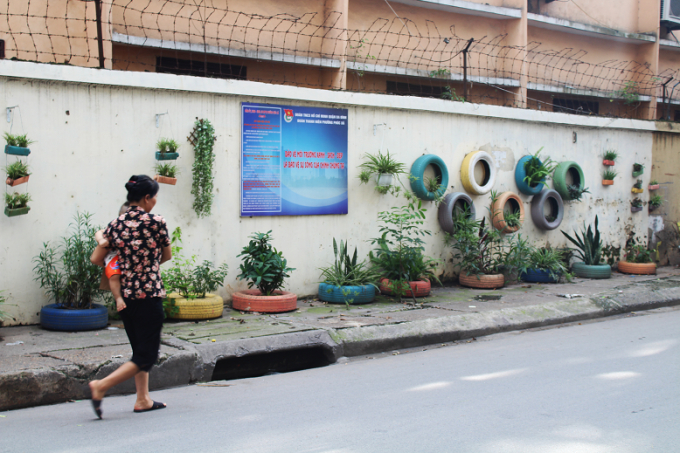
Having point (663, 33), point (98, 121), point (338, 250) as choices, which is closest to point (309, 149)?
point (338, 250)

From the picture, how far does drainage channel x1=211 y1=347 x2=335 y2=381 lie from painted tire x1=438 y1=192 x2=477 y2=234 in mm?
4046

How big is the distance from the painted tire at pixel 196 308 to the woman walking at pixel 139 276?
2.59 meters

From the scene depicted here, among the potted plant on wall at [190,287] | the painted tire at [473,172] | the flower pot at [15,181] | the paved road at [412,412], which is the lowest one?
the paved road at [412,412]

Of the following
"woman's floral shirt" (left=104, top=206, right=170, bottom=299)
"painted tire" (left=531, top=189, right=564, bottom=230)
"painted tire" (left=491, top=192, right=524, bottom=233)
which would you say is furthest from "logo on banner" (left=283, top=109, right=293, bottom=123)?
"painted tire" (left=531, top=189, right=564, bottom=230)

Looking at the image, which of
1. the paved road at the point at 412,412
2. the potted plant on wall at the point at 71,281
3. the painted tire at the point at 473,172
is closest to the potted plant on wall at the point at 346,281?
the paved road at the point at 412,412

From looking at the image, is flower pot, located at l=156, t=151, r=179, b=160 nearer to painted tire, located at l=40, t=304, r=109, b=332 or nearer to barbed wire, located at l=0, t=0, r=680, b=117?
barbed wire, located at l=0, t=0, r=680, b=117

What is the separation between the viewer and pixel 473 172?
32.4ft

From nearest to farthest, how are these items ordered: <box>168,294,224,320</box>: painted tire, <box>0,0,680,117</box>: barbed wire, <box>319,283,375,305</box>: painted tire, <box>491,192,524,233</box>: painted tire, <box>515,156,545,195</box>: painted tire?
<box>168,294,224,320</box>: painted tire
<box>319,283,375,305</box>: painted tire
<box>0,0,680,117</box>: barbed wire
<box>491,192,524,233</box>: painted tire
<box>515,156,545,195</box>: painted tire

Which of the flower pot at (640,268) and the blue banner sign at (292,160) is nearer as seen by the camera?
the blue banner sign at (292,160)

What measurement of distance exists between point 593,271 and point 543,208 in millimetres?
1472

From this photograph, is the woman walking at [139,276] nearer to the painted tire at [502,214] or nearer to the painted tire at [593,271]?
the painted tire at [502,214]

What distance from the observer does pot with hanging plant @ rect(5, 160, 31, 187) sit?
612 cm

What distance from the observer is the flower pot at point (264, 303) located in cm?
732

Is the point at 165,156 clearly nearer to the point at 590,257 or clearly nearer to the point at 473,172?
the point at 473,172
